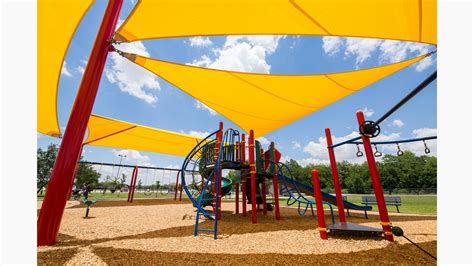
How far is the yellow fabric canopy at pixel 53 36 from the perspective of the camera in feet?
13.3

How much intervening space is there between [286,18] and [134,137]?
9942 millimetres

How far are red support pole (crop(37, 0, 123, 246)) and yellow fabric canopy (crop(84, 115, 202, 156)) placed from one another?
239 inches

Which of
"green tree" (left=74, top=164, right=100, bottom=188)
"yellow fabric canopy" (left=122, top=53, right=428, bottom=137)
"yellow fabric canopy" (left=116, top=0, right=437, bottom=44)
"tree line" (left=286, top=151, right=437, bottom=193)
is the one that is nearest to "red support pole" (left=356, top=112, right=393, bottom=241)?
"yellow fabric canopy" (left=116, top=0, right=437, bottom=44)

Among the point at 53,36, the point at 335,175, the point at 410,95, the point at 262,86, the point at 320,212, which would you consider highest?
the point at 53,36

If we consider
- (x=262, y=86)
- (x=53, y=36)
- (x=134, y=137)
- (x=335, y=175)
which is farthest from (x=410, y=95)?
(x=134, y=137)

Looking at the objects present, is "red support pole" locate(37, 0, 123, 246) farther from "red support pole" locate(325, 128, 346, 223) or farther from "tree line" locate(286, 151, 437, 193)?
"tree line" locate(286, 151, 437, 193)

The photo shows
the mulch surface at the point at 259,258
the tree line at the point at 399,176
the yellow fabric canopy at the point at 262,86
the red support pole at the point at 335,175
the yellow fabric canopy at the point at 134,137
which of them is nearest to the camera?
the mulch surface at the point at 259,258

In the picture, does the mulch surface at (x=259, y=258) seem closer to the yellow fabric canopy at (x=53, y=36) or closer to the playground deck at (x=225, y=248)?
the playground deck at (x=225, y=248)

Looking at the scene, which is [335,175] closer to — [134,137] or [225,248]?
[225,248]

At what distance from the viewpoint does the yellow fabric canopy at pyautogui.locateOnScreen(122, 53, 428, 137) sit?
5.47 m

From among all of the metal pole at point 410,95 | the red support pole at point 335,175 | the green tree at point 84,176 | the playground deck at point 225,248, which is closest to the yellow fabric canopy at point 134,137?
the playground deck at point 225,248

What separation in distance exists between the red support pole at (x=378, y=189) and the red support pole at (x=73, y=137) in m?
4.58

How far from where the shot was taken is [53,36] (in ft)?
15.5

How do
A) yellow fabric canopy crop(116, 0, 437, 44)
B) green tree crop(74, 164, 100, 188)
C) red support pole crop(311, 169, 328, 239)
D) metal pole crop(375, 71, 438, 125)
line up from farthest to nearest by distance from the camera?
green tree crop(74, 164, 100, 188), red support pole crop(311, 169, 328, 239), yellow fabric canopy crop(116, 0, 437, 44), metal pole crop(375, 71, 438, 125)
